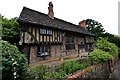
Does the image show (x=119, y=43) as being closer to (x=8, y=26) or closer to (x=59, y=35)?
(x=59, y=35)

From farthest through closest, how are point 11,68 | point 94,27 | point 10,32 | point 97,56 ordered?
point 94,27
point 10,32
point 97,56
point 11,68

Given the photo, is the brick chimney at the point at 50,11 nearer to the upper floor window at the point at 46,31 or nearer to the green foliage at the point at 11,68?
the upper floor window at the point at 46,31

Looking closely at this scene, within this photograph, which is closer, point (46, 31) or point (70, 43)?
point (46, 31)

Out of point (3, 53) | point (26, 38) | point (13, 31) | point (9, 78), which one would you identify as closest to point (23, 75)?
point (9, 78)

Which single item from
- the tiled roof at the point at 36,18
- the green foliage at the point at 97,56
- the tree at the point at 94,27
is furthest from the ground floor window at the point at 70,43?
the tree at the point at 94,27

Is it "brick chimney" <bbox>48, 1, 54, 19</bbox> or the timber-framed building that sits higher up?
"brick chimney" <bbox>48, 1, 54, 19</bbox>

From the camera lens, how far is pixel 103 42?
848 inches

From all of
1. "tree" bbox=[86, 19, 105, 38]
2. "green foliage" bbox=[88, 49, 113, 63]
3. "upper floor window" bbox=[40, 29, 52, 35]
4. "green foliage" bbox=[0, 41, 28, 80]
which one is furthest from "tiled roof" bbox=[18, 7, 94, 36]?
"tree" bbox=[86, 19, 105, 38]

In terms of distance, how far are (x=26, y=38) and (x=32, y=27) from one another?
133 cm

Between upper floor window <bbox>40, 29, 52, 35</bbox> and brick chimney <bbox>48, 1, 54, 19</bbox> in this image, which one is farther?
brick chimney <bbox>48, 1, 54, 19</bbox>

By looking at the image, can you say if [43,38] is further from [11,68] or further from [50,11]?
[11,68]

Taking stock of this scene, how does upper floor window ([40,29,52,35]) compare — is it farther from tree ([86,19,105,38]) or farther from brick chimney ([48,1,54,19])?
tree ([86,19,105,38])

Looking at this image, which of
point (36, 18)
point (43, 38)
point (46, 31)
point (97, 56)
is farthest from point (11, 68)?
point (36, 18)

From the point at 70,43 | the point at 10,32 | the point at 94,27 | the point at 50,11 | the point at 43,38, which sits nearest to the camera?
the point at 10,32
